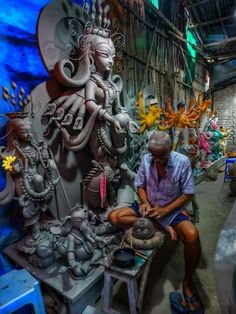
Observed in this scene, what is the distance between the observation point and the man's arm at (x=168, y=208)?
2.49 meters

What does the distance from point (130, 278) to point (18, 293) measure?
37.6 inches

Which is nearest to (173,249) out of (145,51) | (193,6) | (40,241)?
(40,241)

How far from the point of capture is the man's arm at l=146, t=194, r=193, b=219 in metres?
2.49

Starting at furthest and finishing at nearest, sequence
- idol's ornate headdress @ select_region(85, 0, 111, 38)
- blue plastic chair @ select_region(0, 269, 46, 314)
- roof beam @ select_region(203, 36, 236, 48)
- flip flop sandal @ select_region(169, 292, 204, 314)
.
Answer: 1. roof beam @ select_region(203, 36, 236, 48)
2. idol's ornate headdress @ select_region(85, 0, 111, 38)
3. flip flop sandal @ select_region(169, 292, 204, 314)
4. blue plastic chair @ select_region(0, 269, 46, 314)

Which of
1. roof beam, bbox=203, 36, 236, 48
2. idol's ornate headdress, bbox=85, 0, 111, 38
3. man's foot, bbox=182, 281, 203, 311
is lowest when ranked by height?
man's foot, bbox=182, 281, 203, 311

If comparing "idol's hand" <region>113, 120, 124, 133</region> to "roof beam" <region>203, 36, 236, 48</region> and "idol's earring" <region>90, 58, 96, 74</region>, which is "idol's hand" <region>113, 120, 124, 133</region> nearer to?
"idol's earring" <region>90, 58, 96, 74</region>

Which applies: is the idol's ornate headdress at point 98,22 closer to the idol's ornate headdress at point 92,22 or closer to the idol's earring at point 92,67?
the idol's ornate headdress at point 92,22

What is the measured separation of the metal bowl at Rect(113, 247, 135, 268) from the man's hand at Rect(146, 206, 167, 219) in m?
0.47

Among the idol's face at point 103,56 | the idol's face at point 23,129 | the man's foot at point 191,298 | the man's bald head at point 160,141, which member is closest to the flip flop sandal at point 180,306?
the man's foot at point 191,298

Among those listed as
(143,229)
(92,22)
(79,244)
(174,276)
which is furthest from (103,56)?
(174,276)

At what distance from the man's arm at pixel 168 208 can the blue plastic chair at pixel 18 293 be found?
4.31 ft

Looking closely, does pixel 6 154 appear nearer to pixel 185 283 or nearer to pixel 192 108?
pixel 185 283

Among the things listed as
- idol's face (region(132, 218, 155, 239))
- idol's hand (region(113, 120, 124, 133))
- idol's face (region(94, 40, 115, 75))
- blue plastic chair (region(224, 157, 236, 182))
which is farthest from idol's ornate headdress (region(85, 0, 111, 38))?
blue plastic chair (region(224, 157, 236, 182))

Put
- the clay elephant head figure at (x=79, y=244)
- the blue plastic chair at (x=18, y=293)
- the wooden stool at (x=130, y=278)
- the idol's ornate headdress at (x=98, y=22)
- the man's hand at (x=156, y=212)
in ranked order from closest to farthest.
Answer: the blue plastic chair at (x=18, y=293), the wooden stool at (x=130, y=278), the clay elephant head figure at (x=79, y=244), the man's hand at (x=156, y=212), the idol's ornate headdress at (x=98, y=22)
